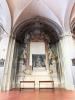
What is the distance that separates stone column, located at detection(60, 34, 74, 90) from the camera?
696 cm

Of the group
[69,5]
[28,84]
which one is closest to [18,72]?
[28,84]

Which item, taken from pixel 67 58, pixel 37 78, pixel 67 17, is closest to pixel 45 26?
pixel 67 17

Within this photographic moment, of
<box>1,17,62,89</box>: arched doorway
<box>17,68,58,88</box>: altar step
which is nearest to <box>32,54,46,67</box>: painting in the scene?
<box>1,17,62,89</box>: arched doorway

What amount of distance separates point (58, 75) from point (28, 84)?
198 cm

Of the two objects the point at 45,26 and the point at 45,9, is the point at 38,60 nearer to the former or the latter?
the point at 45,26

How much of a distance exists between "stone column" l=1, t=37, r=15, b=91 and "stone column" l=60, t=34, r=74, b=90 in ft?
10.6

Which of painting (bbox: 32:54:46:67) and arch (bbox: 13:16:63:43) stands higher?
arch (bbox: 13:16:63:43)

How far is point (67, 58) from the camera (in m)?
7.41

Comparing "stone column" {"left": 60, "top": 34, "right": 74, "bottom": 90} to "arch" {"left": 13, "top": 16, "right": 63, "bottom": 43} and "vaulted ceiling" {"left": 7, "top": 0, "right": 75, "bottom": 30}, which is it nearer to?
"arch" {"left": 13, "top": 16, "right": 63, "bottom": 43}

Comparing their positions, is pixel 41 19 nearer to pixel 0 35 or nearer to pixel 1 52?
pixel 0 35

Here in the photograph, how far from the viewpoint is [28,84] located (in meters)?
7.56

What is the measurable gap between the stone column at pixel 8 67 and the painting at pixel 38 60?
4.89 feet

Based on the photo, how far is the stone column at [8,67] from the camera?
6.85 meters

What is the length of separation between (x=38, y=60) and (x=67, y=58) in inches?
74.4
